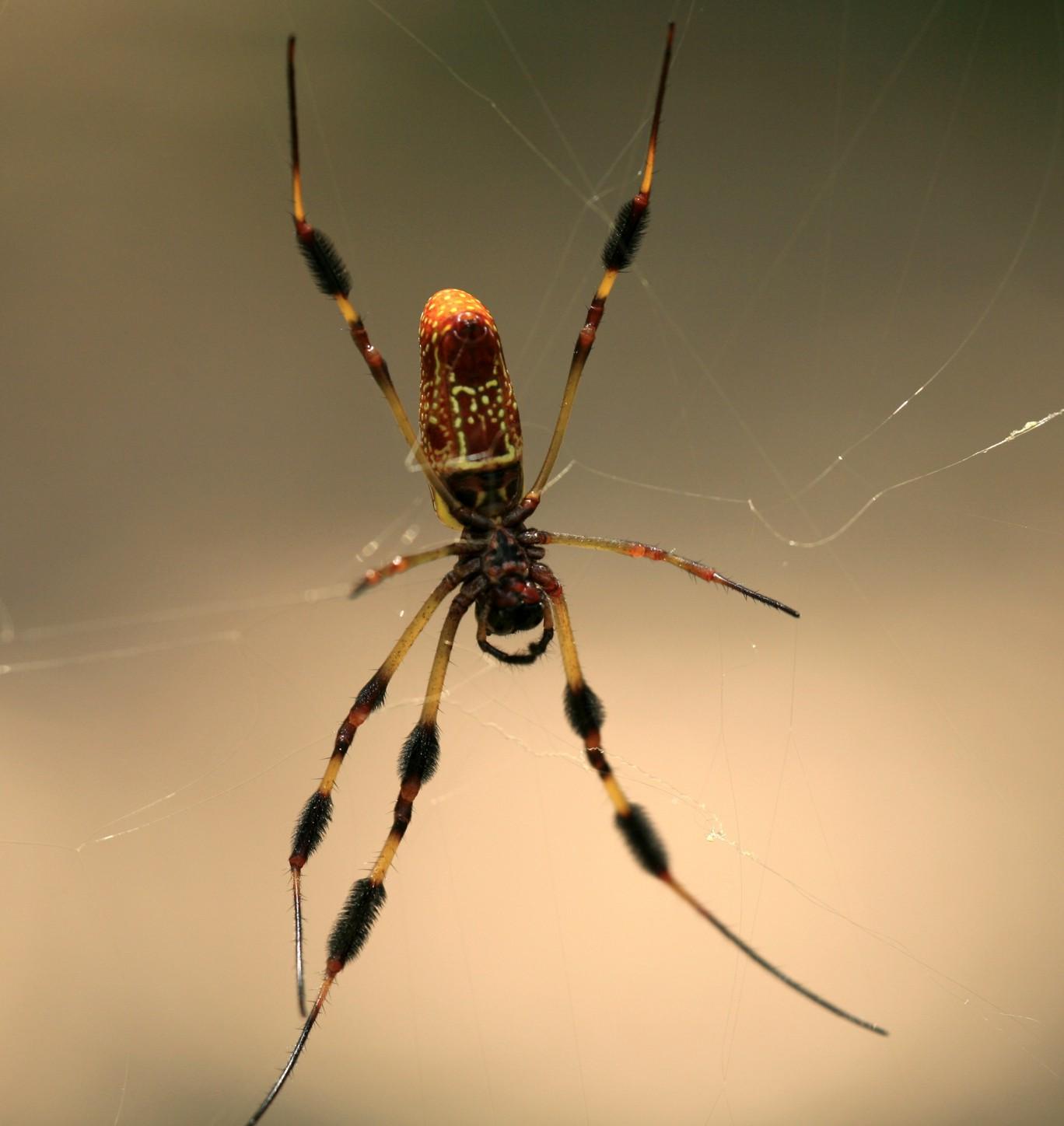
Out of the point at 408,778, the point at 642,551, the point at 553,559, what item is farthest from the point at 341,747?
the point at 553,559

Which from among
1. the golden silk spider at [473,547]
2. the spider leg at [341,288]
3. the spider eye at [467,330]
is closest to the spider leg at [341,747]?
the golden silk spider at [473,547]

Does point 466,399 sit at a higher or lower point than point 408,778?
higher

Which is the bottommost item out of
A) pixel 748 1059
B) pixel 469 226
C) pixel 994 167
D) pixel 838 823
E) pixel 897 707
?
pixel 748 1059

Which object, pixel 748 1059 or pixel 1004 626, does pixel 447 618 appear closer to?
pixel 748 1059

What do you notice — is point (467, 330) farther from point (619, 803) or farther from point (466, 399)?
point (619, 803)

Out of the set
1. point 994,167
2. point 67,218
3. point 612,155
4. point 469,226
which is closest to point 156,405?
point 67,218

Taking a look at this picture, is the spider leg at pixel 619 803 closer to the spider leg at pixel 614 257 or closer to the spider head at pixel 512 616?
the spider head at pixel 512 616

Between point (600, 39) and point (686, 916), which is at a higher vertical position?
point (600, 39)
